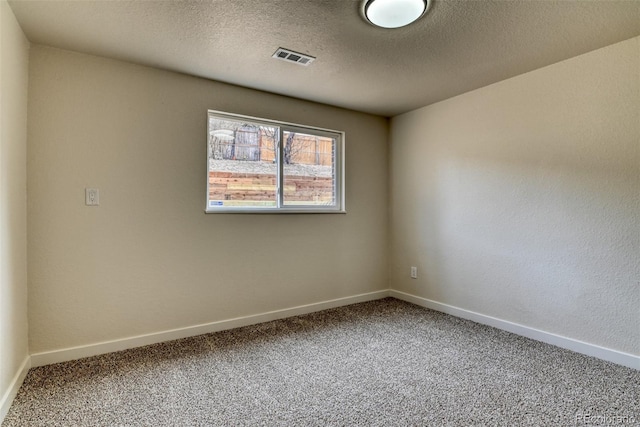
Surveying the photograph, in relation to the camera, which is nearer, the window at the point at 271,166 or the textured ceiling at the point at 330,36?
the textured ceiling at the point at 330,36

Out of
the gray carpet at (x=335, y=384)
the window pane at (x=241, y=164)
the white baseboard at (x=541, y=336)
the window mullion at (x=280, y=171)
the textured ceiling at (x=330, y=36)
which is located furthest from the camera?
the window mullion at (x=280, y=171)

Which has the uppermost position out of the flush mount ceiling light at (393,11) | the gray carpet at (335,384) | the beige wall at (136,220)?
the flush mount ceiling light at (393,11)

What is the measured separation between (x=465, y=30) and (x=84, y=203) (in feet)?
9.34

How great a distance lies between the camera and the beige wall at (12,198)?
1.73 m

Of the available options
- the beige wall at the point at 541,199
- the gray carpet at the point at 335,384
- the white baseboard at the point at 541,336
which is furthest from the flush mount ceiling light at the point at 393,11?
the white baseboard at the point at 541,336

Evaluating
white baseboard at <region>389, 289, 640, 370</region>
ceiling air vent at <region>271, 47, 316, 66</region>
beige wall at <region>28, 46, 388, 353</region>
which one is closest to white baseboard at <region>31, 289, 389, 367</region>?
beige wall at <region>28, 46, 388, 353</region>

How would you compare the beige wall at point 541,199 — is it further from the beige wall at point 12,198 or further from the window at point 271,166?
the beige wall at point 12,198

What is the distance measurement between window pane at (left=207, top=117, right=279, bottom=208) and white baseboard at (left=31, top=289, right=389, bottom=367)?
1.05 m

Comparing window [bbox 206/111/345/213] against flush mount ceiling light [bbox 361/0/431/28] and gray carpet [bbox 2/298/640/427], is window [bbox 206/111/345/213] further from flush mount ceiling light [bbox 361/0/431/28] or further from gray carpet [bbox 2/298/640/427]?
flush mount ceiling light [bbox 361/0/431/28]

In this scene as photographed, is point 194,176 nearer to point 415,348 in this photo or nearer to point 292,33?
point 292,33

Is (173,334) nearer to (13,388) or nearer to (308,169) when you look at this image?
(13,388)

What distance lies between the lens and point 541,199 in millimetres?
2635

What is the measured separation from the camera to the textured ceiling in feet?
6.01

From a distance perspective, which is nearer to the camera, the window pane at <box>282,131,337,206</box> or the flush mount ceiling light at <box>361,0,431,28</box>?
the flush mount ceiling light at <box>361,0,431,28</box>
